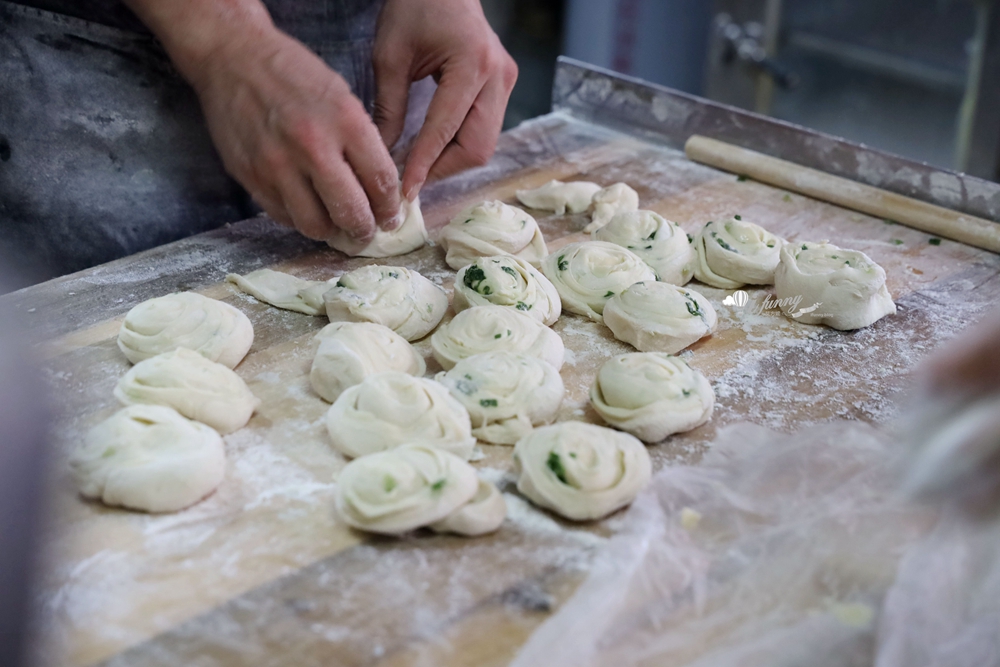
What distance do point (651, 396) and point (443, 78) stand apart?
1.15m

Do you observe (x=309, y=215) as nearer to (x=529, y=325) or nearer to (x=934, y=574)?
(x=529, y=325)

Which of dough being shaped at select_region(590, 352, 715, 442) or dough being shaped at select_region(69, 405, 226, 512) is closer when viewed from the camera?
dough being shaped at select_region(69, 405, 226, 512)

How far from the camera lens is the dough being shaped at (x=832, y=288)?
87.5 inches

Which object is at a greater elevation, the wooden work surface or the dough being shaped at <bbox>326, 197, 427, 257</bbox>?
the dough being shaped at <bbox>326, 197, 427, 257</bbox>

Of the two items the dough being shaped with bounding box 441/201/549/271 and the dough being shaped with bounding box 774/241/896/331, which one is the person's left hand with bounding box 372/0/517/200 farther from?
the dough being shaped with bounding box 774/241/896/331

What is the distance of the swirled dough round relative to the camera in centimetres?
213

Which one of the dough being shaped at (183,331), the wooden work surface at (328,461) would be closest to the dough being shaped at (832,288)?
the wooden work surface at (328,461)

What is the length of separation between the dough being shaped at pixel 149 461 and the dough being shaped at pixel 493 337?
0.57 m

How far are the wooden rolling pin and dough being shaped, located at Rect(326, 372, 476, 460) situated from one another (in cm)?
163

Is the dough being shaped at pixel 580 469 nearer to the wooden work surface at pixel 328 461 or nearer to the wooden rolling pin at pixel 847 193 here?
the wooden work surface at pixel 328 461

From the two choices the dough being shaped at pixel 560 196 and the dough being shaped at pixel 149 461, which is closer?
the dough being shaped at pixel 149 461

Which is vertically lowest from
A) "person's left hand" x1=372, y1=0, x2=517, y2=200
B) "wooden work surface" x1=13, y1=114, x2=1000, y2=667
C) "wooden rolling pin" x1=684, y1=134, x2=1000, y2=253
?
"wooden work surface" x1=13, y1=114, x2=1000, y2=667

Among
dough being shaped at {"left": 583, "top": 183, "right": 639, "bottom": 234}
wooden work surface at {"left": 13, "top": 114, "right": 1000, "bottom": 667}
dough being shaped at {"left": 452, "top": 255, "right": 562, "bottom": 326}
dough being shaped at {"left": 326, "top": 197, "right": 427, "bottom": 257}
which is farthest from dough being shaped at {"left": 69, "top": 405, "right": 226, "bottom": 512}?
dough being shaped at {"left": 583, "top": 183, "right": 639, "bottom": 234}

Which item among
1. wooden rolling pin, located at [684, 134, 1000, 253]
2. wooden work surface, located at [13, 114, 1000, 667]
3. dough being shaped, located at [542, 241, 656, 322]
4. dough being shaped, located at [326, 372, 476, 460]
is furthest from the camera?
wooden rolling pin, located at [684, 134, 1000, 253]
